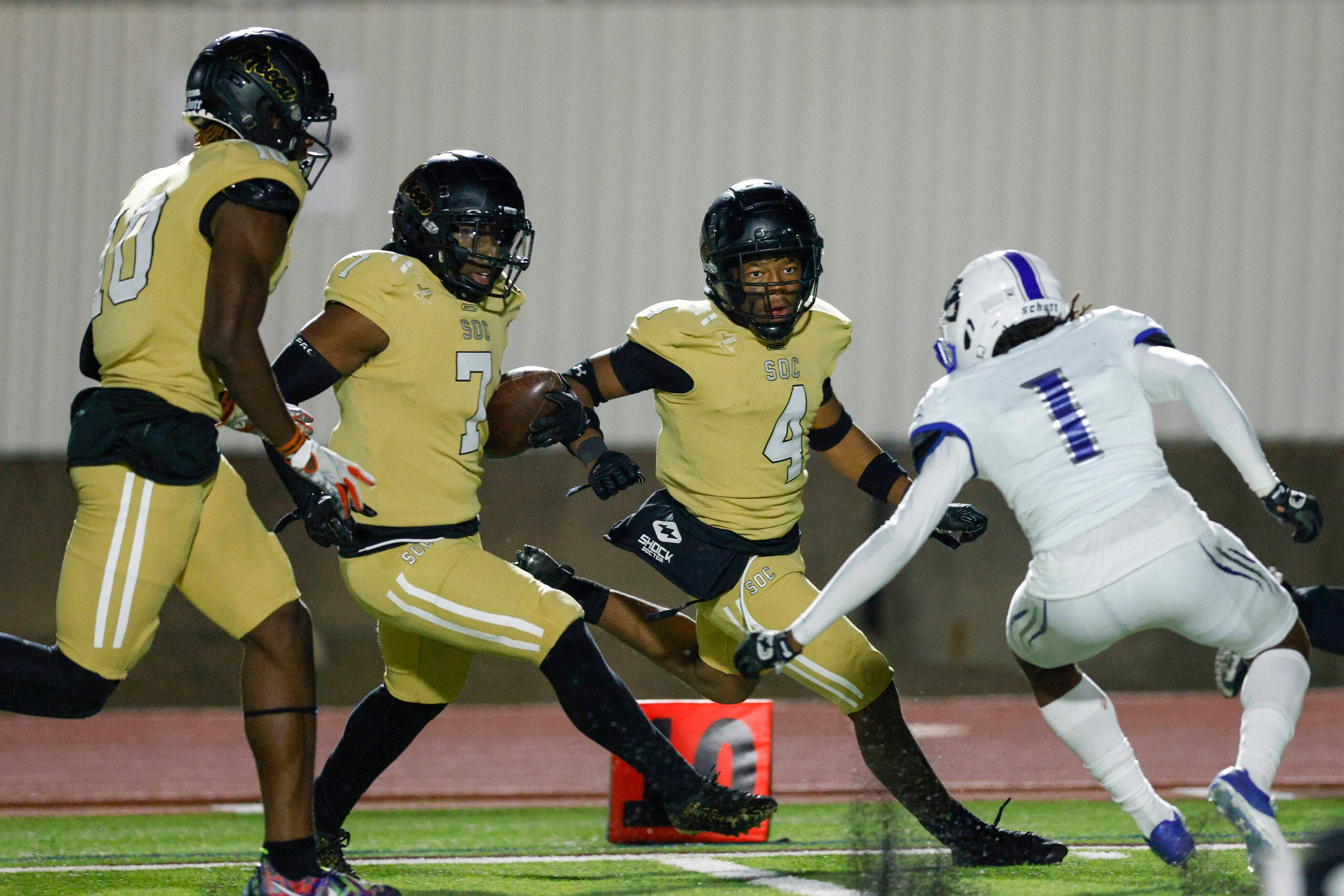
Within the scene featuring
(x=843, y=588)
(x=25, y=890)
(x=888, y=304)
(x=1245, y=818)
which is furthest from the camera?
(x=888, y=304)

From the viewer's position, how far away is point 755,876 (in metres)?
4.03

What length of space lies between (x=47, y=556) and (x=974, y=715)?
5.83 meters

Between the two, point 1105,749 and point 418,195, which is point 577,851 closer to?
point 1105,749

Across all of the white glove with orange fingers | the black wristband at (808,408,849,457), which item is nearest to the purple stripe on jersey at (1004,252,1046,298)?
the black wristband at (808,408,849,457)

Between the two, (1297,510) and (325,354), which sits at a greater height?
(325,354)

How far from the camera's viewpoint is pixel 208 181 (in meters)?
3.24

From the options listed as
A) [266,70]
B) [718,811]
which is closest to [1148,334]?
[718,811]

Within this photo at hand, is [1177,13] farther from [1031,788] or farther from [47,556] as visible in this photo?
[47,556]

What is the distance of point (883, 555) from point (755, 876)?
1281 millimetres

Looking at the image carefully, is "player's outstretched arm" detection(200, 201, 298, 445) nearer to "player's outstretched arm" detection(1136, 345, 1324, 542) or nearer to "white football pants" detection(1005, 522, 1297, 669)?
"white football pants" detection(1005, 522, 1297, 669)

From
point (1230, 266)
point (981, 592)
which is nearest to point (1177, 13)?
point (1230, 266)

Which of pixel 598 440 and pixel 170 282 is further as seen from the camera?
pixel 598 440

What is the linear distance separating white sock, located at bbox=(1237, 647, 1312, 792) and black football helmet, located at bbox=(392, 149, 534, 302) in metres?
2.04

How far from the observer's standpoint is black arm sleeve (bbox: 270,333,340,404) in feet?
11.8
